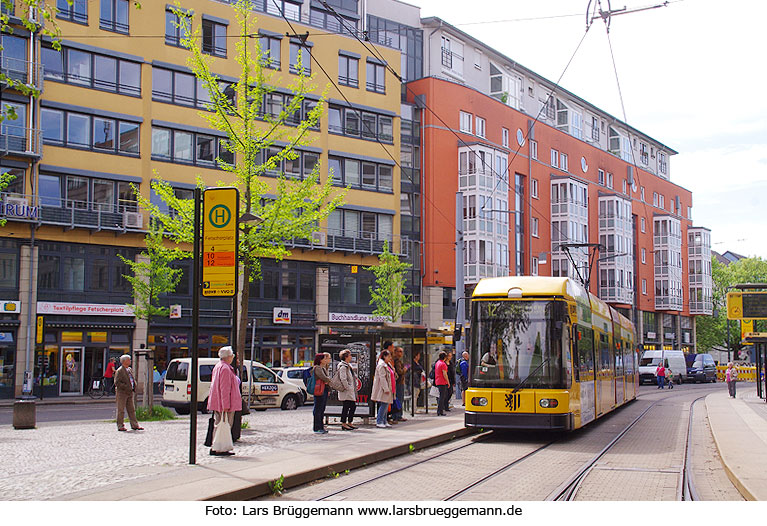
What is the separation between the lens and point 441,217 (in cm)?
5388

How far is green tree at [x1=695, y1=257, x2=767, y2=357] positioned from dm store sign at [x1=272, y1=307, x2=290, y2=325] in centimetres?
5870

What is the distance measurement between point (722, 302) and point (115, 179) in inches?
3057

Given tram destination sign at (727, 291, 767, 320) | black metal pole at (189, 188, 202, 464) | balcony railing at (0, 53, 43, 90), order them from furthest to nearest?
balcony railing at (0, 53, 43, 90), tram destination sign at (727, 291, 767, 320), black metal pole at (189, 188, 202, 464)

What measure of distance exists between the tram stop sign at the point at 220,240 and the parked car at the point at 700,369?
58.0 meters

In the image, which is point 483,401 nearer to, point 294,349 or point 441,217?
point 294,349

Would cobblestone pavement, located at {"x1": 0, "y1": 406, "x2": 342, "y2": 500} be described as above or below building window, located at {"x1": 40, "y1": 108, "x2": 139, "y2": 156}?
below

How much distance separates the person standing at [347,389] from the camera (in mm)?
17516

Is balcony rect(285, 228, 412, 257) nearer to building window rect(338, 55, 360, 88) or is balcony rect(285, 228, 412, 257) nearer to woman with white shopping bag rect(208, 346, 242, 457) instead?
building window rect(338, 55, 360, 88)

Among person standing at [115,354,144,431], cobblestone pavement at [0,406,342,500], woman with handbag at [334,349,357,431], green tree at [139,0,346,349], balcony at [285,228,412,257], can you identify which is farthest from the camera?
balcony at [285,228,412,257]

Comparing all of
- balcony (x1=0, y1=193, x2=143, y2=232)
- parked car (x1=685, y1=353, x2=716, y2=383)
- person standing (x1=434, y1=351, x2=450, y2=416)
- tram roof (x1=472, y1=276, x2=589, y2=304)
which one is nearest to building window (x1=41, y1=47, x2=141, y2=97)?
balcony (x1=0, y1=193, x2=143, y2=232)

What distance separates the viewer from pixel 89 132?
38281 millimetres

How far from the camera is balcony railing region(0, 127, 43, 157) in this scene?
35250 mm

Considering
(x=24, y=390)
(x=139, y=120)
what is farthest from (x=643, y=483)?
(x=139, y=120)

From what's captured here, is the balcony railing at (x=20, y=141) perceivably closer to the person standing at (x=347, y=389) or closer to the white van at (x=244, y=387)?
the white van at (x=244, y=387)
